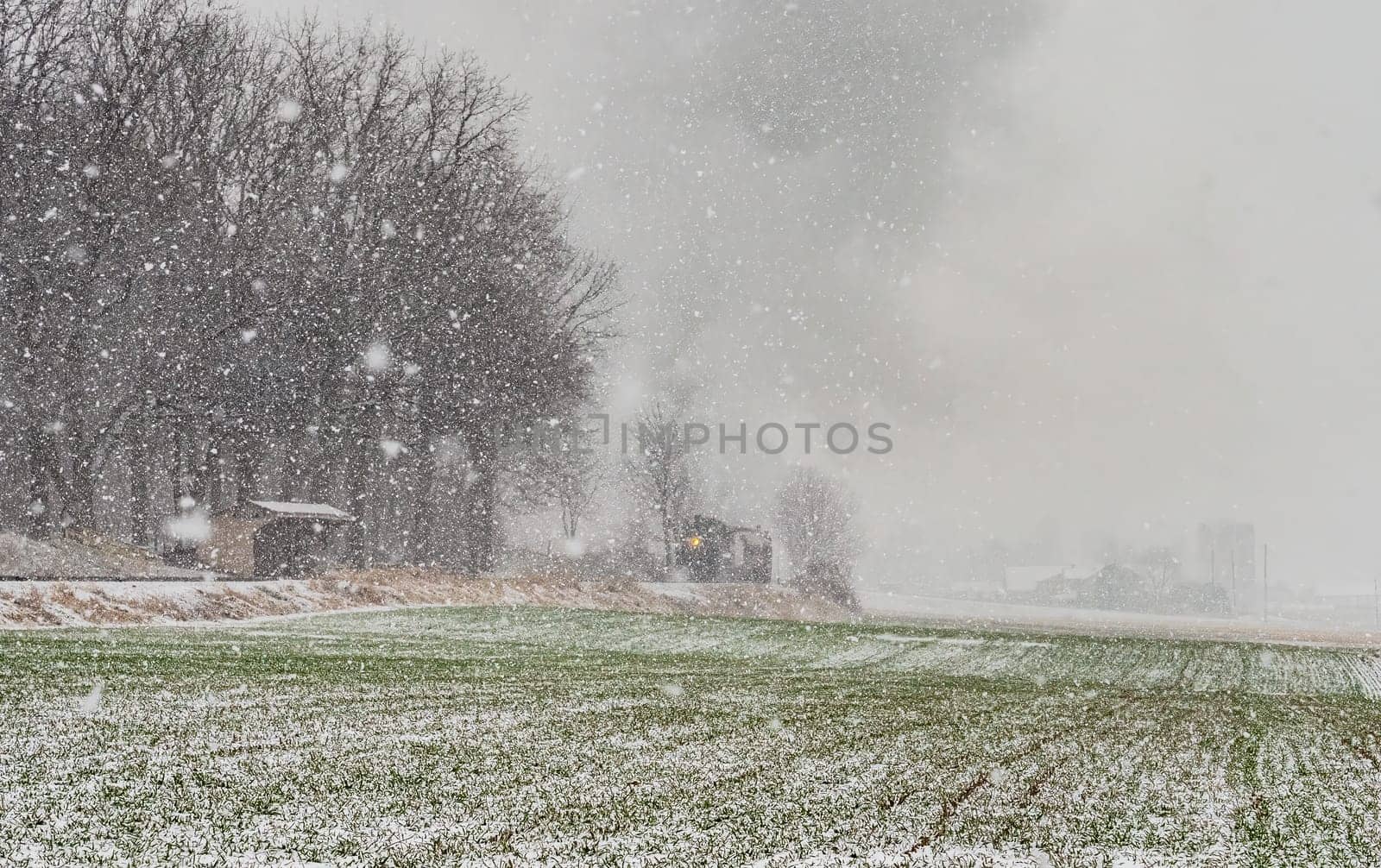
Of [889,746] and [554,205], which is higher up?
[554,205]

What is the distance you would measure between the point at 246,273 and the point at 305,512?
6.64m

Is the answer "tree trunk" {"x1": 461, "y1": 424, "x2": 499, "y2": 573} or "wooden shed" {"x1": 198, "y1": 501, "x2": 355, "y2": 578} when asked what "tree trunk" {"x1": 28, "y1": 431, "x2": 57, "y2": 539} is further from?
"tree trunk" {"x1": 461, "y1": 424, "x2": 499, "y2": 573}

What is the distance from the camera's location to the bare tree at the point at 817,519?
9262 cm

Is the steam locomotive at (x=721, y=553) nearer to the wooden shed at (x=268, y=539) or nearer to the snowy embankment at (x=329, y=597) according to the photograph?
the snowy embankment at (x=329, y=597)

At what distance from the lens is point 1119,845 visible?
5.20m

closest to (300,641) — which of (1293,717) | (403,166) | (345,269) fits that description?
(1293,717)

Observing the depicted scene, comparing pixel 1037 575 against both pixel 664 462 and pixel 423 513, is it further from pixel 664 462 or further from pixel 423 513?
pixel 423 513

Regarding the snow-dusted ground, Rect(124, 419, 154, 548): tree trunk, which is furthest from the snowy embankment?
the snow-dusted ground

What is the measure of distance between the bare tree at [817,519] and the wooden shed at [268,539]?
6250cm

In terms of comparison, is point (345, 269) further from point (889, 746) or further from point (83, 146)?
point (889, 746)

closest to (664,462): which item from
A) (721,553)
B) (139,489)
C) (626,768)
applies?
(721,553)

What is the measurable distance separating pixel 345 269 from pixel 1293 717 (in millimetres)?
25671

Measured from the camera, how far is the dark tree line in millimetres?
27234

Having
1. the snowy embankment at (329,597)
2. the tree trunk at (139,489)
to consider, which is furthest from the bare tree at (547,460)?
the tree trunk at (139,489)
